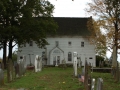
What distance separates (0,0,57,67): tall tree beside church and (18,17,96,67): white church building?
13865mm

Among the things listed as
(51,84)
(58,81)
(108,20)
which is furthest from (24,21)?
(51,84)

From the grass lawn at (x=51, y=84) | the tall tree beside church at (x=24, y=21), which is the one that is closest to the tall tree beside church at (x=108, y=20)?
the tall tree beside church at (x=24, y=21)

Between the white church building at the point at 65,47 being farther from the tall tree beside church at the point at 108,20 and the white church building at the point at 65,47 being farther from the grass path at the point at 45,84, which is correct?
the grass path at the point at 45,84

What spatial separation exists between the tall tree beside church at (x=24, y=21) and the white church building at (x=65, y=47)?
1386cm

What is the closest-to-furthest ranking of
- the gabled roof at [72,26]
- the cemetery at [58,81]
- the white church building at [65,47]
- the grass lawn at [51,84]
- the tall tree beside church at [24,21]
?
the cemetery at [58,81] → the grass lawn at [51,84] → the tall tree beside church at [24,21] → the white church building at [65,47] → the gabled roof at [72,26]

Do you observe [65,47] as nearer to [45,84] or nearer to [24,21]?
[24,21]

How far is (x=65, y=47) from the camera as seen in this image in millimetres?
62062

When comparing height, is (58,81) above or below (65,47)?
below

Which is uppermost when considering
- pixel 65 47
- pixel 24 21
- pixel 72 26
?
pixel 72 26

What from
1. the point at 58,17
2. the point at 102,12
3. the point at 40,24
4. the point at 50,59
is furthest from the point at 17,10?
the point at 58,17

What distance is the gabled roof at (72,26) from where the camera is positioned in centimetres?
6281

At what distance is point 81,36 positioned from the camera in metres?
62.5

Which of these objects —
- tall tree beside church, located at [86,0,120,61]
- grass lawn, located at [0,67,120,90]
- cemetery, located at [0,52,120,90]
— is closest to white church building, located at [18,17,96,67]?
tall tree beside church, located at [86,0,120,61]

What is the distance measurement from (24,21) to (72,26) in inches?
876
